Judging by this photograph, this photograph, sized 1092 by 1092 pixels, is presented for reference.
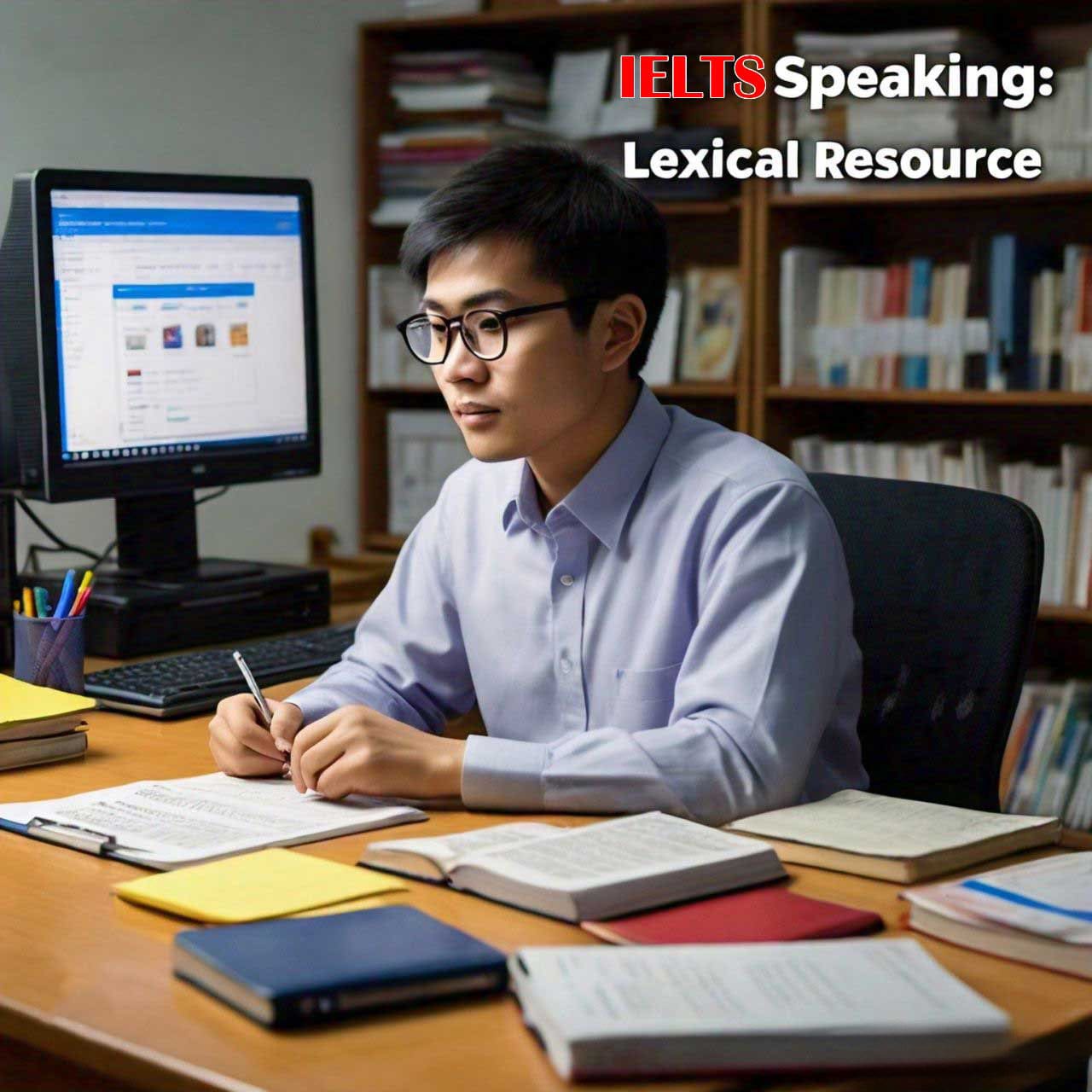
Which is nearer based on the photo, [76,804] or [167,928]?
[167,928]

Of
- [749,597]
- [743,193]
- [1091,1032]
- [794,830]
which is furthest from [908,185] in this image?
[1091,1032]

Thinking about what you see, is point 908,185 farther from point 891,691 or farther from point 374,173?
point 891,691

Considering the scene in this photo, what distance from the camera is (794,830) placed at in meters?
1.31

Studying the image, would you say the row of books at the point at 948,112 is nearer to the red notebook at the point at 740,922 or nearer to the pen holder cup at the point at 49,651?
the pen holder cup at the point at 49,651

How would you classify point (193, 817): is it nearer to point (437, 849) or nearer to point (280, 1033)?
point (437, 849)

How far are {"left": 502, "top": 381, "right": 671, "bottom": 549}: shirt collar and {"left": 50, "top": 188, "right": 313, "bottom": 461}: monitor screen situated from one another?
0.69 meters

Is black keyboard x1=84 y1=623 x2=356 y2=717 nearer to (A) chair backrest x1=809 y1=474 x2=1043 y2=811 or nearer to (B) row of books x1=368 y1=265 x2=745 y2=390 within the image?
(A) chair backrest x1=809 y1=474 x2=1043 y2=811

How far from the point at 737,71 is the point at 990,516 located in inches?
74.8

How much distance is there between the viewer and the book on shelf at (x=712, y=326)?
11.1 feet

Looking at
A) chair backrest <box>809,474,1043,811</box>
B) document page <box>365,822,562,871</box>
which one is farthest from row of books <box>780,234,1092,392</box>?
document page <box>365,822,562,871</box>

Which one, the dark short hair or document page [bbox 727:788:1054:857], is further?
the dark short hair

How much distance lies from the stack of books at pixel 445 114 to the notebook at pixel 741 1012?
9.01 feet

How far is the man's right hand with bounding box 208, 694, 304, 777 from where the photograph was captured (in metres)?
1.51

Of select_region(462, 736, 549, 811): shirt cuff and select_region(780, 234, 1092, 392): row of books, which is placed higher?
select_region(780, 234, 1092, 392): row of books
